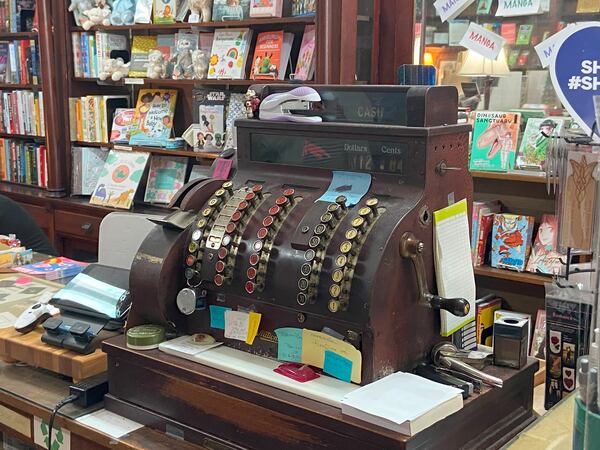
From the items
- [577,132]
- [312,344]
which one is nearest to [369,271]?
[312,344]

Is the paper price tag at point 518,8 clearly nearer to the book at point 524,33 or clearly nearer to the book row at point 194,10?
the book at point 524,33

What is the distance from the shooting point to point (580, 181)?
1436mm

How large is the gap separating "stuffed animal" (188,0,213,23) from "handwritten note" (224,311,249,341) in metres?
2.75

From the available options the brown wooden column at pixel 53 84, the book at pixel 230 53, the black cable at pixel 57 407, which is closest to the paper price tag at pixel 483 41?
the book at pixel 230 53

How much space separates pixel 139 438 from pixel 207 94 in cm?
285

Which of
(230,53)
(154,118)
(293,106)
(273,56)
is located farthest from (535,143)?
(154,118)

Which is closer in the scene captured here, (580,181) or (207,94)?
(580,181)

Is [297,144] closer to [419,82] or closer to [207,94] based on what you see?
[419,82]

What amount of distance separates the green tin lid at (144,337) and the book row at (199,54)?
1.89 metres

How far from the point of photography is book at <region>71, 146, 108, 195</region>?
456cm

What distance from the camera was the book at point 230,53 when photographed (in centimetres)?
372

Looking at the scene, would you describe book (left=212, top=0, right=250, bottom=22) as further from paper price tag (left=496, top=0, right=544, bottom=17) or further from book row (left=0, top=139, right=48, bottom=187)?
book row (left=0, top=139, right=48, bottom=187)

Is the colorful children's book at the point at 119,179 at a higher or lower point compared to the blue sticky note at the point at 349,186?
lower

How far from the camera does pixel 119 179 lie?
4312 millimetres
